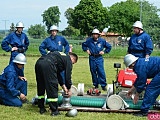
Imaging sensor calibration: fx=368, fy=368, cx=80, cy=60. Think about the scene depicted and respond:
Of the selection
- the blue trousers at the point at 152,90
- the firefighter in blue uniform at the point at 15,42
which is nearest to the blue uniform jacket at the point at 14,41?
the firefighter in blue uniform at the point at 15,42

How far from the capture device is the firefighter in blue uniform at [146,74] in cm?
772

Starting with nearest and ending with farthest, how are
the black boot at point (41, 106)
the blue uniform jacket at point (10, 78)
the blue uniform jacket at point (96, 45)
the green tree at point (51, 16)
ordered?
the black boot at point (41, 106), the blue uniform jacket at point (10, 78), the blue uniform jacket at point (96, 45), the green tree at point (51, 16)

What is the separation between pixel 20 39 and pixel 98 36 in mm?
2503

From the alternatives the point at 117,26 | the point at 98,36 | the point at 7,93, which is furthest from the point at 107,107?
the point at 117,26

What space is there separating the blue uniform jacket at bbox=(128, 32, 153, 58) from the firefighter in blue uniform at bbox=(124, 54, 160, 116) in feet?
6.74

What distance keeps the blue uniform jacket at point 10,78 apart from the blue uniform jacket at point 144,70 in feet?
9.26

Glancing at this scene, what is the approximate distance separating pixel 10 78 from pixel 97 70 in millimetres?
3803

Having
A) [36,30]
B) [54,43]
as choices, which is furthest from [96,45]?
[36,30]

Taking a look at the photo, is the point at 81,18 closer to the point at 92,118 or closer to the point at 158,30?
the point at 158,30

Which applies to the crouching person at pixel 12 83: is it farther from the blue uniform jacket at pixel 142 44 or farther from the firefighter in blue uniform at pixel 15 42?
the blue uniform jacket at pixel 142 44

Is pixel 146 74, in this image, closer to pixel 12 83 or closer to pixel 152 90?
pixel 152 90

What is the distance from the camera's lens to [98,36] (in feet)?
38.2

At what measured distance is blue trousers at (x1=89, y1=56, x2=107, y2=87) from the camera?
11578 mm

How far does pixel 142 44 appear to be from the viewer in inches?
393
